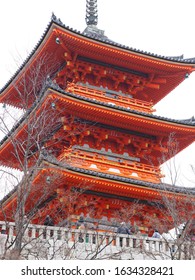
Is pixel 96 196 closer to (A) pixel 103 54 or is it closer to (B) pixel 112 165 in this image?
(B) pixel 112 165

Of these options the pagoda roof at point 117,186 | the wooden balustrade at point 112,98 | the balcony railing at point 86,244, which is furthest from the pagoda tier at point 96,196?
the wooden balustrade at point 112,98

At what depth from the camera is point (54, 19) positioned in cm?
2344

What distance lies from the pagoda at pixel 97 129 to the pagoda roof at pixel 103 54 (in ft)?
0.13

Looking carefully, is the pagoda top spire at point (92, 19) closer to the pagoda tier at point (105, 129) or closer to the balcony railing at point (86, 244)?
the pagoda tier at point (105, 129)

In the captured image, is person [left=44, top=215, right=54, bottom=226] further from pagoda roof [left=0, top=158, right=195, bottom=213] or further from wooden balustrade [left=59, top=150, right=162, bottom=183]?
wooden balustrade [left=59, top=150, right=162, bottom=183]

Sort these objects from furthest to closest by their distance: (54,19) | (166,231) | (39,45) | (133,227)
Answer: (39,45), (54,19), (133,227), (166,231)

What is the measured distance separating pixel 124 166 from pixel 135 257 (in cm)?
577

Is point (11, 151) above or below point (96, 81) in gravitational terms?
below

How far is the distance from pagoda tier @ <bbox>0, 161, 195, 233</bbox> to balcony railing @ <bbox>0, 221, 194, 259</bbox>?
209cm

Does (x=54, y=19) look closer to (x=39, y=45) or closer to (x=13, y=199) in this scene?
(x=39, y=45)

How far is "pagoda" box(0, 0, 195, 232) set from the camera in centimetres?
2156

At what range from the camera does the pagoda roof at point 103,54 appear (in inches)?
940

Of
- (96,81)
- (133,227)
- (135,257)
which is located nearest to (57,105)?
(96,81)

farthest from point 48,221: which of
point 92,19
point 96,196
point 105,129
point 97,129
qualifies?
point 92,19
